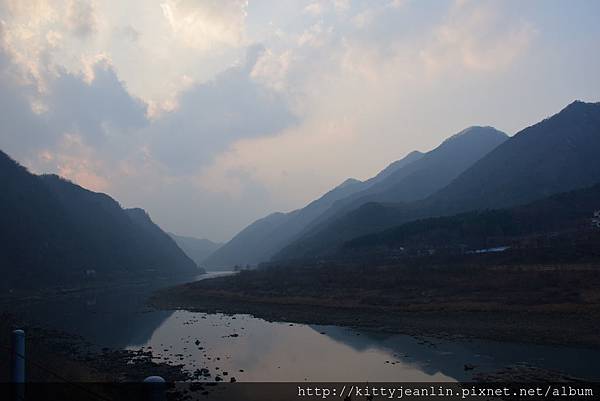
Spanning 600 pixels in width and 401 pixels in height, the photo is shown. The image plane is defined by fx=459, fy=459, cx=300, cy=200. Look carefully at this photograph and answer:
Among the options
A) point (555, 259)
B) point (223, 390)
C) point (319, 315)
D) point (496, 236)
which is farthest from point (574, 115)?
point (223, 390)

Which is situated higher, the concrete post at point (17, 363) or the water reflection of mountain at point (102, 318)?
the concrete post at point (17, 363)

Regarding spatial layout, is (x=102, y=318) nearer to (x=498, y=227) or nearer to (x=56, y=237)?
(x=56, y=237)

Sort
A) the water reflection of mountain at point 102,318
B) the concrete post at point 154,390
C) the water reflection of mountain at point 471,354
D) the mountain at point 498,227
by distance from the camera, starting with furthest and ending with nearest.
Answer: the mountain at point 498,227 → the water reflection of mountain at point 102,318 → the water reflection of mountain at point 471,354 → the concrete post at point 154,390

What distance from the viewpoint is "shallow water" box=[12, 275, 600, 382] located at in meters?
29.1

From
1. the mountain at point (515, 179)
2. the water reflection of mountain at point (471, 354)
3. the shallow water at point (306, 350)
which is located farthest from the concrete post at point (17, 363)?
the mountain at point (515, 179)

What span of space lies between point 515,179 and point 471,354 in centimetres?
15221

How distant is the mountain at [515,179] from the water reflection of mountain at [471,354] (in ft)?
359

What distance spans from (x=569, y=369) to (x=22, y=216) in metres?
126

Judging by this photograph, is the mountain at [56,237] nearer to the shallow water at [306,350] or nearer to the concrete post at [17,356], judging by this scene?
the shallow water at [306,350]

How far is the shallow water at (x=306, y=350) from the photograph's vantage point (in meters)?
29.1

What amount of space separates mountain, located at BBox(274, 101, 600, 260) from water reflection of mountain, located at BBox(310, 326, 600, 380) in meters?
110

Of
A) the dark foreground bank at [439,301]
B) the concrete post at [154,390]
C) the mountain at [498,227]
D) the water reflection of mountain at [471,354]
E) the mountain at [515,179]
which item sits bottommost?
the water reflection of mountain at [471,354]

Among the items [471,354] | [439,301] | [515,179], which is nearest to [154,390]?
[471,354]

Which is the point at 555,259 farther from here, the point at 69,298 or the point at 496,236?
the point at 69,298
